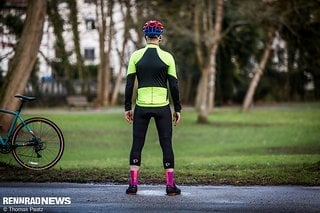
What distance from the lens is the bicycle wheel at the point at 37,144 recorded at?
36.8 feet

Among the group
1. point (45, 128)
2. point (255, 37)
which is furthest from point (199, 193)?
point (255, 37)

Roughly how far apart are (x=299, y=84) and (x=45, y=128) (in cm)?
→ 4737

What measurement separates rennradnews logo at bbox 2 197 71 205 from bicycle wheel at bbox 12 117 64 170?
230 centimetres

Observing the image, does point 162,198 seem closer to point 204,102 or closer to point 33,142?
point 33,142

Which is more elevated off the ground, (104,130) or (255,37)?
(255,37)

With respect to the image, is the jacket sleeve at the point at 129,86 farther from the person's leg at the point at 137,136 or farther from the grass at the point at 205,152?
the grass at the point at 205,152

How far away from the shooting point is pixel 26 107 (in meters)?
49.7

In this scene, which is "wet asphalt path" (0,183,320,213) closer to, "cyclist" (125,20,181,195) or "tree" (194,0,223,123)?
"cyclist" (125,20,181,195)

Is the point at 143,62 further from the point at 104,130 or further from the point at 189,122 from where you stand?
the point at 189,122

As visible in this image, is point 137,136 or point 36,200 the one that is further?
point 137,136

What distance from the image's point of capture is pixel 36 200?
884cm

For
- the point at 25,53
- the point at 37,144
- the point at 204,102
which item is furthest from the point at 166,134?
the point at 204,102

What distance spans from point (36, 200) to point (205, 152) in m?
13.9

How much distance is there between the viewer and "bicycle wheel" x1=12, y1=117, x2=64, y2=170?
11.2 metres
